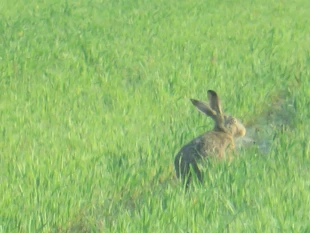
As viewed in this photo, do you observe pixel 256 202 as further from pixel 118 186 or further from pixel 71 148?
pixel 71 148

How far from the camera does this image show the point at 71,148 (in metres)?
5.11

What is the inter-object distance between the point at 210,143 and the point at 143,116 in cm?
136

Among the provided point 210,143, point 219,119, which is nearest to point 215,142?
point 210,143

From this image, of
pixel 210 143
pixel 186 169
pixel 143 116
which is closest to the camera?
pixel 186 169

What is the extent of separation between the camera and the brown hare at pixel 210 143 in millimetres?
4555

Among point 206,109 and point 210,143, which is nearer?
point 210,143

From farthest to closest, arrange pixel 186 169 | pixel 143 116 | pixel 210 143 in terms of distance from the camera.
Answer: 1. pixel 143 116
2. pixel 210 143
3. pixel 186 169

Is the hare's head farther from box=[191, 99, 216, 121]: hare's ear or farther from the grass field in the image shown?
the grass field

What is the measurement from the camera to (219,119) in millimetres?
5137

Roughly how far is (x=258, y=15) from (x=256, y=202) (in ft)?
25.5

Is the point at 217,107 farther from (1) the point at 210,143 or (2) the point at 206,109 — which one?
(1) the point at 210,143

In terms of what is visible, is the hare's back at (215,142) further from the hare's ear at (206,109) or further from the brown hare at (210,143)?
the hare's ear at (206,109)

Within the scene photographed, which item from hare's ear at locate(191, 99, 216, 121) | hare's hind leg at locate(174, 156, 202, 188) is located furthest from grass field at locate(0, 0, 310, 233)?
hare's ear at locate(191, 99, 216, 121)

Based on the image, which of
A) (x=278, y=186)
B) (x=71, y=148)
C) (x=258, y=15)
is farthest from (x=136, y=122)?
(x=258, y=15)
